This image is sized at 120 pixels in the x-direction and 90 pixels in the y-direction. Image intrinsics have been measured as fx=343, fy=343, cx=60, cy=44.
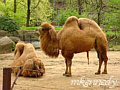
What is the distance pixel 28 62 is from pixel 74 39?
1.35 m

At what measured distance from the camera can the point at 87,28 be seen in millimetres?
9453

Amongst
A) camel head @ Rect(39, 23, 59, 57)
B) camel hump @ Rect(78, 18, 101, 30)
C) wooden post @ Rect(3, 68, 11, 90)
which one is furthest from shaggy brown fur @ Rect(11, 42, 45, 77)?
wooden post @ Rect(3, 68, 11, 90)

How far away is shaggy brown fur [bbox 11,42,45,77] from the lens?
28.8 ft

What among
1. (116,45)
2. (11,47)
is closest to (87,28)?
(11,47)

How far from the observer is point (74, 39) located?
909cm

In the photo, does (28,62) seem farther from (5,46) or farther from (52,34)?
(5,46)

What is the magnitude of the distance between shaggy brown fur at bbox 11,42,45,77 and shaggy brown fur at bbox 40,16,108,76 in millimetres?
441

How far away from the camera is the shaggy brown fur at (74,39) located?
357 inches

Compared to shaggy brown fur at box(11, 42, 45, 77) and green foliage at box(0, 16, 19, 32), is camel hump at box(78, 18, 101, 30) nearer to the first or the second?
shaggy brown fur at box(11, 42, 45, 77)

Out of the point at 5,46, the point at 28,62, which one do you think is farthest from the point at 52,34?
the point at 5,46

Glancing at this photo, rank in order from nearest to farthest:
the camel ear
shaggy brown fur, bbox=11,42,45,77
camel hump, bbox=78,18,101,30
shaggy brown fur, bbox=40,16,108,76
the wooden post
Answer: the wooden post → shaggy brown fur, bbox=11,42,45,77 → shaggy brown fur, bbox=40,16,108,76 → the camel ear → camel hump, bbox=78,18,101,30

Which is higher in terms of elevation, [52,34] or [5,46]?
[52,34]

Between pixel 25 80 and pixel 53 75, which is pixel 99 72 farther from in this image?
pixel 25 80

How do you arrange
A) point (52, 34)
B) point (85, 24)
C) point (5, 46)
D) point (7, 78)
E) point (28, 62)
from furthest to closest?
point (5, 46), point (85, 24), point (52, 34), point (28, 62), point (7, 78)
